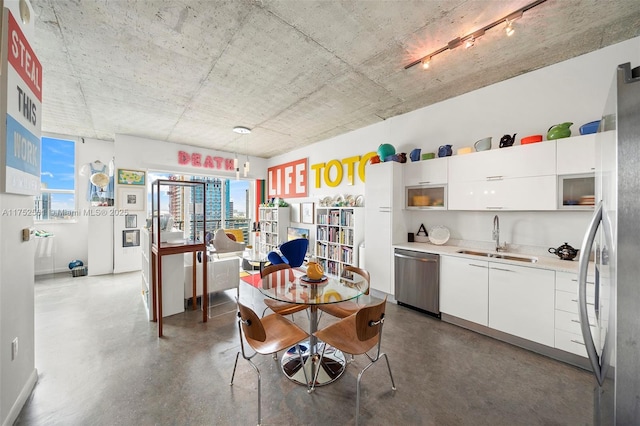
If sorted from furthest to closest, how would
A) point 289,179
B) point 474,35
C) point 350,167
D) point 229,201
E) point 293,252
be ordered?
point 229,201
point 289,179
point 350,167
point 293,252
point 474,35

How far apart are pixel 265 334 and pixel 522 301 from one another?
2.69 metres

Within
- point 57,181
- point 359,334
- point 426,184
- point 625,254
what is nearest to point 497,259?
point 426,184

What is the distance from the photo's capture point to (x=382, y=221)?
13.1 feet

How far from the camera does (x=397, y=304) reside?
3.87m

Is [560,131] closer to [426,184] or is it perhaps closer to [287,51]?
[426,184]

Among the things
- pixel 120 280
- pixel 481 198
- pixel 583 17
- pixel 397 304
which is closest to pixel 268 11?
pixel 583 17

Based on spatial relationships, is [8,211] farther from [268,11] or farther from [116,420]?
[268,11]

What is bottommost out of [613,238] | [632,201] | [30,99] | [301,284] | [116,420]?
[116,420]

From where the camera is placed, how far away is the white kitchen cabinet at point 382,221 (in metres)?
3.88

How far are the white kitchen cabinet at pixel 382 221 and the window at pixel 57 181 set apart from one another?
6.71 m

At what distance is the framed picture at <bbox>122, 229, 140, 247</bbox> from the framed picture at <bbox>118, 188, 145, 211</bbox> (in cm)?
54

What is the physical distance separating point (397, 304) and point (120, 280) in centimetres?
550

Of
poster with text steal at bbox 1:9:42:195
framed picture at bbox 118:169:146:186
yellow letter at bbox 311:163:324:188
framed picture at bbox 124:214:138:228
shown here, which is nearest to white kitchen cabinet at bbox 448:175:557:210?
yellow letter at bbox 311:163:324:188

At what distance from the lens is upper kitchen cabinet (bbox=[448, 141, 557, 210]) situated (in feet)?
8.77
